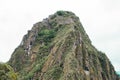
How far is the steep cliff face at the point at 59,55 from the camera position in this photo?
149 meters

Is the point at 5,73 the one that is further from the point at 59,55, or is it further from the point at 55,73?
the point at 59,55

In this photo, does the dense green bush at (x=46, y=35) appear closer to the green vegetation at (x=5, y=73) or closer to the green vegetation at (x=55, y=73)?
the green vegetation at (x=55, y=73)

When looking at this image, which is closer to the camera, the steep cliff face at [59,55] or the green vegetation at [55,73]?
the green vegetation at [55,73]

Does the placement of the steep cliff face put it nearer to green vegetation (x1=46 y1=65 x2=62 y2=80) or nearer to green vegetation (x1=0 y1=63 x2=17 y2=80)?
green vegetation (x1=46 y1=65 x2=62 y2=80)

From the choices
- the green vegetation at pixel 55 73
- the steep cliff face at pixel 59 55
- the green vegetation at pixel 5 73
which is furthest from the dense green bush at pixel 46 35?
the green vegetation at pixel 5 73

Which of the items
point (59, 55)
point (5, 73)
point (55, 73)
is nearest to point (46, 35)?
point (59, 55)

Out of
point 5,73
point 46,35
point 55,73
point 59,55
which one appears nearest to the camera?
point 5,73

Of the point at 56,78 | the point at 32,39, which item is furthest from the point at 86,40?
the point at 56,78

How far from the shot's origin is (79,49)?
15762cm

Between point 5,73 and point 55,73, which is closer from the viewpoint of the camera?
point 5,73

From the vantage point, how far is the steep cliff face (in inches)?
5856

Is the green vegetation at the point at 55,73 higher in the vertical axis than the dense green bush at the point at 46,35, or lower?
lower

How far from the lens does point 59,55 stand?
155 meters

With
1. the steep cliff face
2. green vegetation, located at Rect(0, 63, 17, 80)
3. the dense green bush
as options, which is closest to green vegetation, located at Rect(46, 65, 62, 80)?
the steep cliff face
